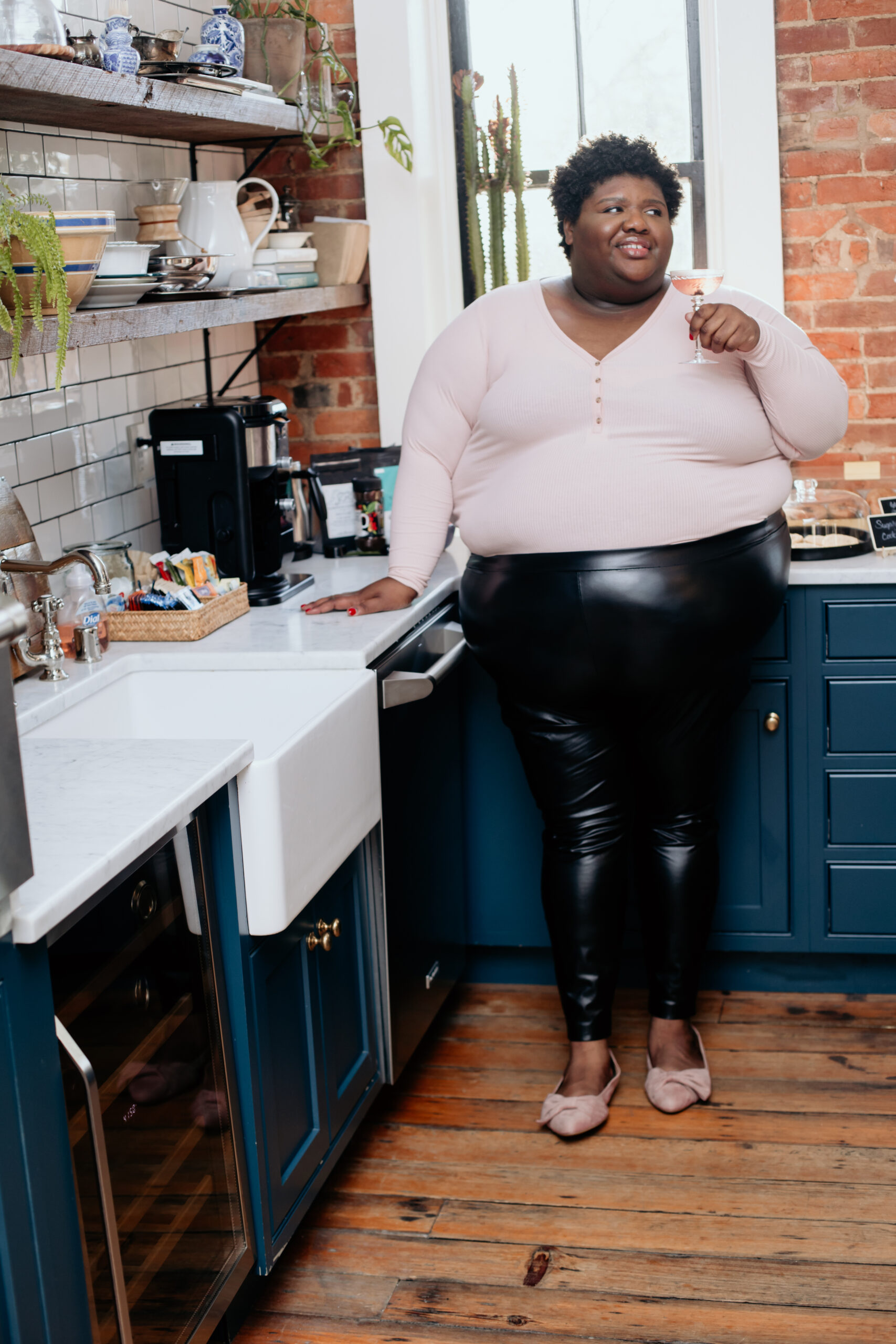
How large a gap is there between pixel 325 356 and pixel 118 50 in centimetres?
138

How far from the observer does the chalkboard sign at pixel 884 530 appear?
303 cm

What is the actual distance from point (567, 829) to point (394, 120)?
5.98 feet

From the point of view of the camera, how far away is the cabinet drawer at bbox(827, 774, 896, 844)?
300cm

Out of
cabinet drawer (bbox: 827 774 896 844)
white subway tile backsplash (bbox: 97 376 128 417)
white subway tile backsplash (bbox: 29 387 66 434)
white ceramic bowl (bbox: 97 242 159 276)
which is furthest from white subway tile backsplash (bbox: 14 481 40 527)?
cabinet drawer (bbox: 827 774 896 844)

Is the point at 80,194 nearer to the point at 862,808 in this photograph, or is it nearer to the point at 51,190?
the point at 51,190

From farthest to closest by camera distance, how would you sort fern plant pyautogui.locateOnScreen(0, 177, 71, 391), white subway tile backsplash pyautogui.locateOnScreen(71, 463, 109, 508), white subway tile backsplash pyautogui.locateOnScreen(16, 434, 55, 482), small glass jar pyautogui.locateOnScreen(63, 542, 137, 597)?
1. white subway tile backsplash pyautogui.locateOnScreen(71, 463, 109, 508)
2. small glass jar pyautogui.locateOnScreen(63, 542, 137, 597)
3. white subway tile backsplash pyautogui.locateOnScreen(16, 434, 55, 482)
4. fern plant pyautogui.locateOnScreen(0, 177, 71, 391)

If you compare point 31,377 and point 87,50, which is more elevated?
point 87,50

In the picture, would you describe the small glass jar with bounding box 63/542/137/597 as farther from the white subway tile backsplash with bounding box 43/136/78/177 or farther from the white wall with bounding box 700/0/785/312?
the white wall with bounding box 700/0/785/312

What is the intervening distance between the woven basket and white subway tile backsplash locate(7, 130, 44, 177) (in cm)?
81

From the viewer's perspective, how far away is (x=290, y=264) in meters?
3.28

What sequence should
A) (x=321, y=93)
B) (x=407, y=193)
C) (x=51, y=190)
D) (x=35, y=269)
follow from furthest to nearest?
(x=407, y=193) < (x=321, y=93) < (x=51, y=190) < (x=35, y=269)

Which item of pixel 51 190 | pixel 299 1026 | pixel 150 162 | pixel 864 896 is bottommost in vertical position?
pixel 864 896

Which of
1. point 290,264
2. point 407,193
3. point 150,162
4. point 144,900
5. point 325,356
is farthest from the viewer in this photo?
point 325,356

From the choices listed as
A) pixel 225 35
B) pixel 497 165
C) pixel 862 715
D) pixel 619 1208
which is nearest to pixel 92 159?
pixel 225 35
